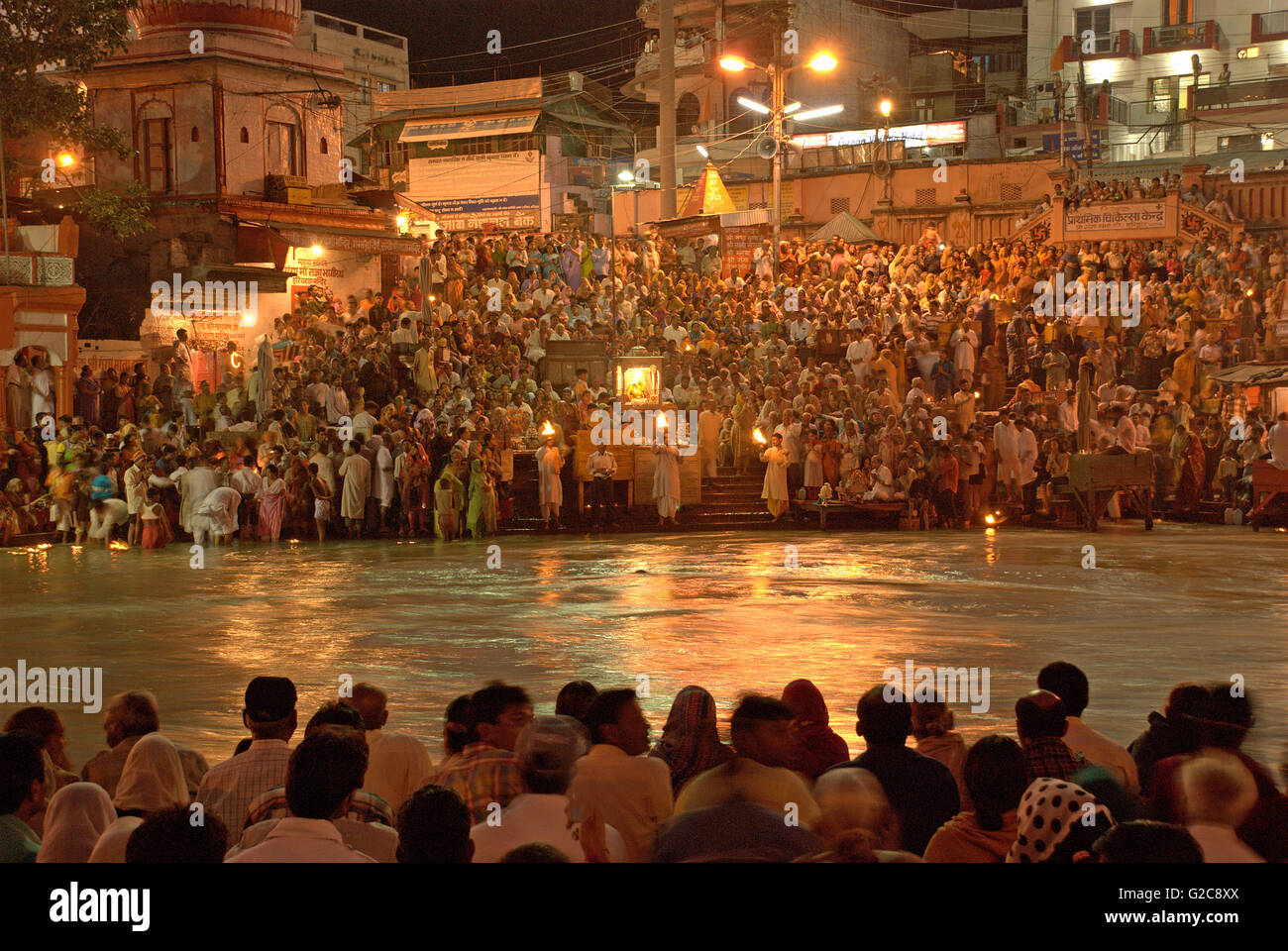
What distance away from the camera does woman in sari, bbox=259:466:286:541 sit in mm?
21203

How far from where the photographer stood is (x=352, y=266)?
113 feet

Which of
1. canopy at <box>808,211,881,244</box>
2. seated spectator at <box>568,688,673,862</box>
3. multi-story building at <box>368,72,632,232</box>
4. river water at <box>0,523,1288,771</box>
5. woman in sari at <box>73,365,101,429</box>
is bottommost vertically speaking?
river water at <box>0,523,1288,771</box>

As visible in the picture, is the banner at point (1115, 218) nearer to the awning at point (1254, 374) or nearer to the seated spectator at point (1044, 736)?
the awning at point (1254, 374)

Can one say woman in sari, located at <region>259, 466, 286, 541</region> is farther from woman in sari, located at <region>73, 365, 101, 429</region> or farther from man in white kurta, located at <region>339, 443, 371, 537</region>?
woman in sari, located at <region>73, 365, 101, 429</region>

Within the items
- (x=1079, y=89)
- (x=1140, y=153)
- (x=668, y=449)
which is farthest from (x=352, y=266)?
(x=1140, y=153)

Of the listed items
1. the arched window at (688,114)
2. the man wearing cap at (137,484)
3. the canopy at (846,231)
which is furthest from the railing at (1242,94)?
the man wearing cap at (137,484)

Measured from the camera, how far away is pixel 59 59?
2747cm

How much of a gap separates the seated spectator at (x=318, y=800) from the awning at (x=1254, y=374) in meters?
20.7

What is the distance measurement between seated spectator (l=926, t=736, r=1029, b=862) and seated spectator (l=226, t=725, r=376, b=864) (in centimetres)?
191

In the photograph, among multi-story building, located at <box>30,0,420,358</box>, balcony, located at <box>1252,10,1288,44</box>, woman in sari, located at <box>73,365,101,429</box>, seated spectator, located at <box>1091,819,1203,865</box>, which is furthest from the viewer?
balcony, located at <box>1252,10,1288,44</box>

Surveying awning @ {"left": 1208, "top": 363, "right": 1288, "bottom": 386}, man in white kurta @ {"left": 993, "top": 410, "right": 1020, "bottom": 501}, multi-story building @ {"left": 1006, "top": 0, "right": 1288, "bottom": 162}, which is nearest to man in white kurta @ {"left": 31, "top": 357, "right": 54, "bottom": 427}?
man in white kurta @ {"left": 993, "top": 410, "right": 1020, "bottom": 501}

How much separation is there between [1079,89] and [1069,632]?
1316 inches

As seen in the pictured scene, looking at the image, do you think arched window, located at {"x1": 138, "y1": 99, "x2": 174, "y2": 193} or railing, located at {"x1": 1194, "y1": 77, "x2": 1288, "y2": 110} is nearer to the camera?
arched window, located at {"x1": 138, "y1": 99, "x2": 174, "y2": 193}
